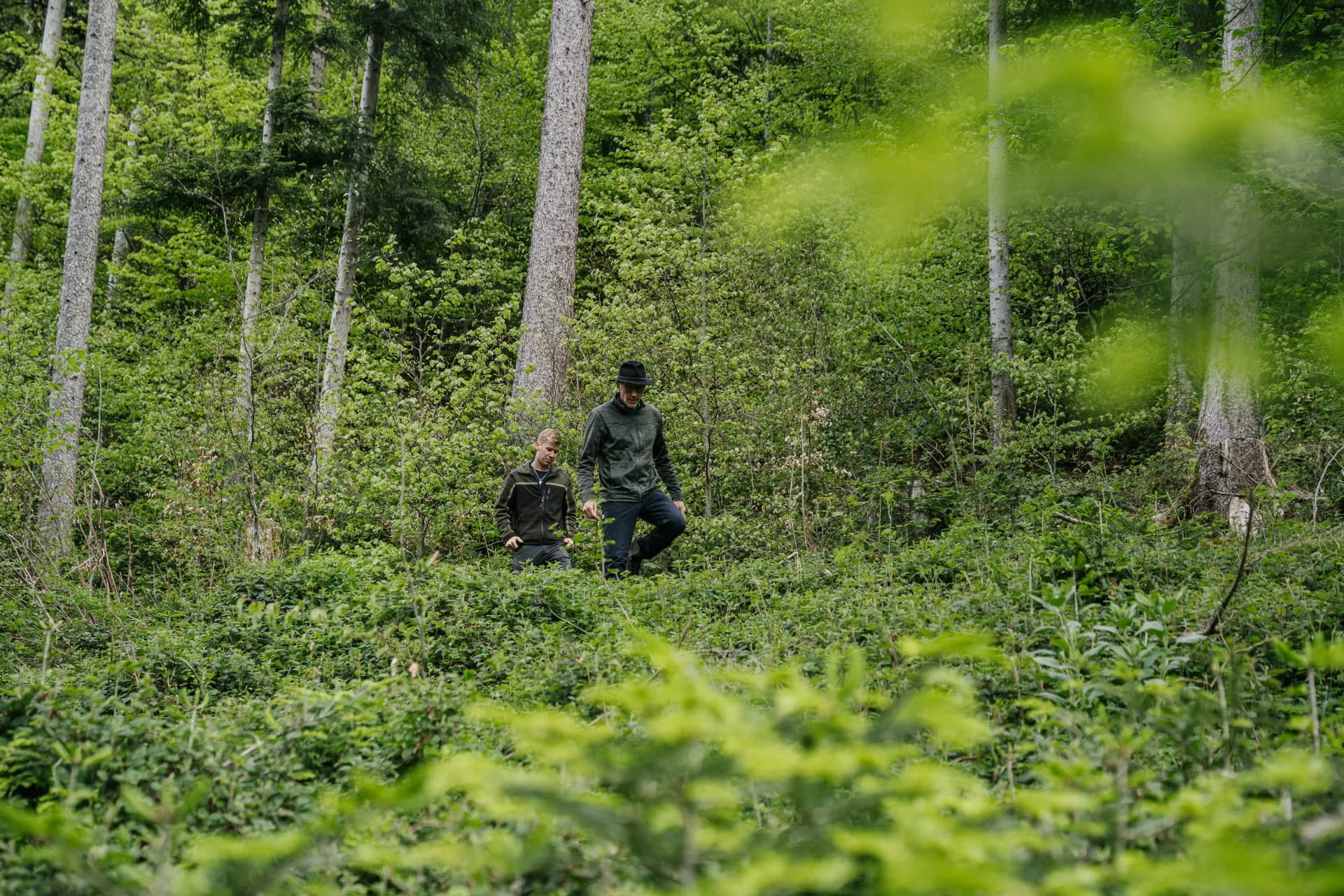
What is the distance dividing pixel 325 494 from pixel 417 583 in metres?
3.63

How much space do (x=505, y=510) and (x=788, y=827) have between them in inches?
256

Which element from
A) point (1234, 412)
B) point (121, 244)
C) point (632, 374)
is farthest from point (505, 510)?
point (121, 244)

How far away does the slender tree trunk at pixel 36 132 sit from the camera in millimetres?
18812

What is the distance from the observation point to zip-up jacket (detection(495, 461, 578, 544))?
336 inches

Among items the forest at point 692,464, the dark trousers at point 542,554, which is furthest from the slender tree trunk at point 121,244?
the dark trousers at point 542,554

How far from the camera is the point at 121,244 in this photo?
2212 cm

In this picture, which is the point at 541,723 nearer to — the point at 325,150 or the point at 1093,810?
the point at 1093,810

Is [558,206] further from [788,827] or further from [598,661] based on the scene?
[788,827]

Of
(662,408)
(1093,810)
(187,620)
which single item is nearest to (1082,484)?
(662,408)

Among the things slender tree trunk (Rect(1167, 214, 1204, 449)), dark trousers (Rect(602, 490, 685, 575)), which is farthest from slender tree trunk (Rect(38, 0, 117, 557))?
slender tree trunk (Rect(1167, 214, 1204, 449))

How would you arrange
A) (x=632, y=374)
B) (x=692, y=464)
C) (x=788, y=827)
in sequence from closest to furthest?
(x=788, y=827) < (x=632, y=374) < (x=692, y=464)

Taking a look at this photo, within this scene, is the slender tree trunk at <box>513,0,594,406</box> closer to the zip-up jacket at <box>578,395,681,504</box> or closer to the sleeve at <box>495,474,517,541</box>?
the sleeve at <box>495,474,517,541</box>

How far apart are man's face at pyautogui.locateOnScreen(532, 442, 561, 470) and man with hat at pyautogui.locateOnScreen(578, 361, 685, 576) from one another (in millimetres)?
502

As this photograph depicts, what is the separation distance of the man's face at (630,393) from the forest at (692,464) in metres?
0.11
